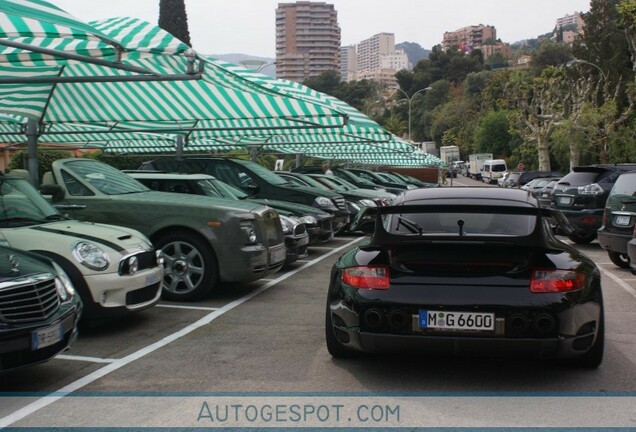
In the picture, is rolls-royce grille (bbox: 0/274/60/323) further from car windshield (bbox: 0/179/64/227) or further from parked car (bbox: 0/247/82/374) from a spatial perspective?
car windshield (bbox: 0/179/64/227)

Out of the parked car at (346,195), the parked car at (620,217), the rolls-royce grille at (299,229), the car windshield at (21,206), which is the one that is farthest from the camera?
the parked car at (346,195)

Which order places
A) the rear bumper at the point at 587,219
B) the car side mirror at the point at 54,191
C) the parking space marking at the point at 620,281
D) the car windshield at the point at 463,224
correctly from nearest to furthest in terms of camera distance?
the car windshield at the point at 463,224 → the car side mirror at the point at 54,191 → the parking space marking at the point at 620,281 → the rear bumper at the point at 587,219

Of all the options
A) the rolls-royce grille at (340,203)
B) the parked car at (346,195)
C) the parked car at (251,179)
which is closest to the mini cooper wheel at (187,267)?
the parked car at (251,179)

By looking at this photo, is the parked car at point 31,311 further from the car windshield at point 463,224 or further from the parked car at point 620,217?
the parked car at point 620,217

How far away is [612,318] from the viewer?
750 cm

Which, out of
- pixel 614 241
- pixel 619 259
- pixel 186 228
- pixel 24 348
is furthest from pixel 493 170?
pixel 24 348

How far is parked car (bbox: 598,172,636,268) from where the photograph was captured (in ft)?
35.6

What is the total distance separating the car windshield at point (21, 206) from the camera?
6.66 metres

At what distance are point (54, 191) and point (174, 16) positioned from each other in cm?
4230

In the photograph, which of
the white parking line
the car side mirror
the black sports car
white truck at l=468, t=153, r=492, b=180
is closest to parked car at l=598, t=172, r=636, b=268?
the white parking line

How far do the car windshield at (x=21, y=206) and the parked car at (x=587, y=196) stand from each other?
1092 centimetres

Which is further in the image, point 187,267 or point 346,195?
point 346,195

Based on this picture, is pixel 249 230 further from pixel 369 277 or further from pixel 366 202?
pixel 366 202

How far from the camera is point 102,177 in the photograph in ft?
29.5
